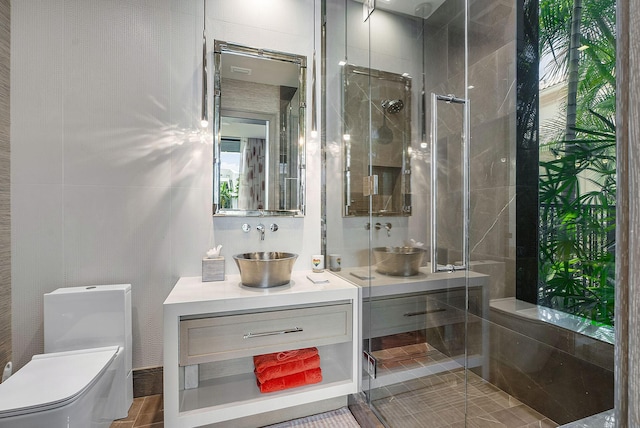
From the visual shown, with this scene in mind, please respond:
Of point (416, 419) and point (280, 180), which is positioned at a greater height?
point (280, 180)

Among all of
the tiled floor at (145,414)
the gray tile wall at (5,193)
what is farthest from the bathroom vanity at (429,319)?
the gray tile wall at (5,193)

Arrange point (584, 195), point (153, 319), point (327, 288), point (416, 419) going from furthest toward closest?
1. point (153, 319)
2. point (327, 288)
3. point (416, 419)
4. point (584, 195)

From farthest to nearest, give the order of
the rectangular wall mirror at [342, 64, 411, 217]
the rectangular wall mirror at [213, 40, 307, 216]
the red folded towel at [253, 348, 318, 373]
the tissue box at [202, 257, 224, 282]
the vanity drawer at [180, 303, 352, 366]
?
1. the rectangular wall mirror at [213, 40, 307, 216]
2. the tissue box at [202, 257, 224, 282]
3. the red folded towel at [253, 348, 318, 373]
4. the rectangular wall mirror at [342, 64, 411, 217]
5. the vanity drawer at [180, 303, 352, 366]

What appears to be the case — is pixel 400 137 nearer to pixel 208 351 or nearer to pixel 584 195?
pixel 584 195

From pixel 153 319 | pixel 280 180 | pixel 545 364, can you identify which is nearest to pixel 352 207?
pixel 280 180

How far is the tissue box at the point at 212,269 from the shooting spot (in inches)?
75.1

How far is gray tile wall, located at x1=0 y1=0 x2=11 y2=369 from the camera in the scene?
1651mm

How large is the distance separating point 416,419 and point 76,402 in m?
1.51

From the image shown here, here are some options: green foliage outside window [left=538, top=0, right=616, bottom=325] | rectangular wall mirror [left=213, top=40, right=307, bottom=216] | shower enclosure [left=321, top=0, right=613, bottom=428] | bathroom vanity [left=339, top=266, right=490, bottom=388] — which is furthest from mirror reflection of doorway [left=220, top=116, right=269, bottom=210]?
green foliage outside window [left=538, top=0, right=616, bottom=325]

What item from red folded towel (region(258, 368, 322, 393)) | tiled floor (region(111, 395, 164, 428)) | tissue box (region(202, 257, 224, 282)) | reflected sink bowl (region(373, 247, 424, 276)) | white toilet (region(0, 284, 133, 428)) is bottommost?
tiled floor (region(111, 395, 164, 428))

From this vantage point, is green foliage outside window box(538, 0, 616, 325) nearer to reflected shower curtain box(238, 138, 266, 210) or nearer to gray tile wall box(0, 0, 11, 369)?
reflected shower curtain box(238, 138, 266, 210)

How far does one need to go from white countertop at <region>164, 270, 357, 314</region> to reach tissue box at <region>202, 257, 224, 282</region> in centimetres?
4

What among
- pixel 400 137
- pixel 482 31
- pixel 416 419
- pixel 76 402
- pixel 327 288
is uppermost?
pixel 482 31

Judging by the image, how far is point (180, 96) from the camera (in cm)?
202
